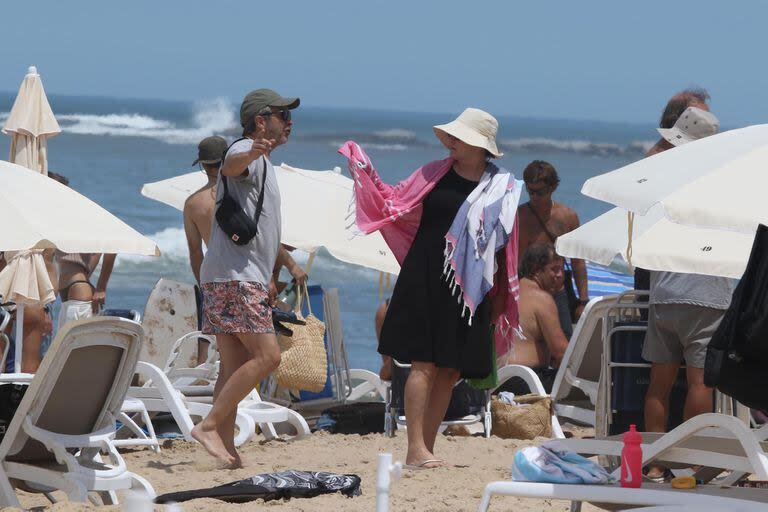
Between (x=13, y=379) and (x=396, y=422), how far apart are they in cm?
256

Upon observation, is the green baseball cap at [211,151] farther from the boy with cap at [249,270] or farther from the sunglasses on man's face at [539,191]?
the sunglasses on man's face at [539,191]

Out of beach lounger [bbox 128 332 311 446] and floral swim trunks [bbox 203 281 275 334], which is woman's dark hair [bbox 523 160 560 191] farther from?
floral swim trunks [bbox 203 281 275 334]

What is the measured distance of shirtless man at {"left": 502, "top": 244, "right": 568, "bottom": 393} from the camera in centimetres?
814

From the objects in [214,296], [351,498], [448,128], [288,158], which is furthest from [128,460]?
[288,158]

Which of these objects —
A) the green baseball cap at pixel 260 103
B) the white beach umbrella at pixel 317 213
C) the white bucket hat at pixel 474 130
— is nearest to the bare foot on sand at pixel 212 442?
the green baseball cap at pixel 260 103

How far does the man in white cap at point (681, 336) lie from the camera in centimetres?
599

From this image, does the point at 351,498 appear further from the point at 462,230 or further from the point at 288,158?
the point at 288,158

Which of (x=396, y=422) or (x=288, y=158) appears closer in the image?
(x=396, y=422)

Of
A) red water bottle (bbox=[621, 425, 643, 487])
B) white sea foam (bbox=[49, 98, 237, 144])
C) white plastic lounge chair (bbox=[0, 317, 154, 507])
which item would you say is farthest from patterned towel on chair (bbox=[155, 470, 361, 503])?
white sea foam (bbox=[49, 98, 237, 144])

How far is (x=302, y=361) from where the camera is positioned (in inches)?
301

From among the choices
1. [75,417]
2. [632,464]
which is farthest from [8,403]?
[632,464]

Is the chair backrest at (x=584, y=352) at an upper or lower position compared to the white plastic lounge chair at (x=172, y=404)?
upper

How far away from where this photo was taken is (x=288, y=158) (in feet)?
166

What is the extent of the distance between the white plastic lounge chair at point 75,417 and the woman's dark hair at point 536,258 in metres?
3.41
